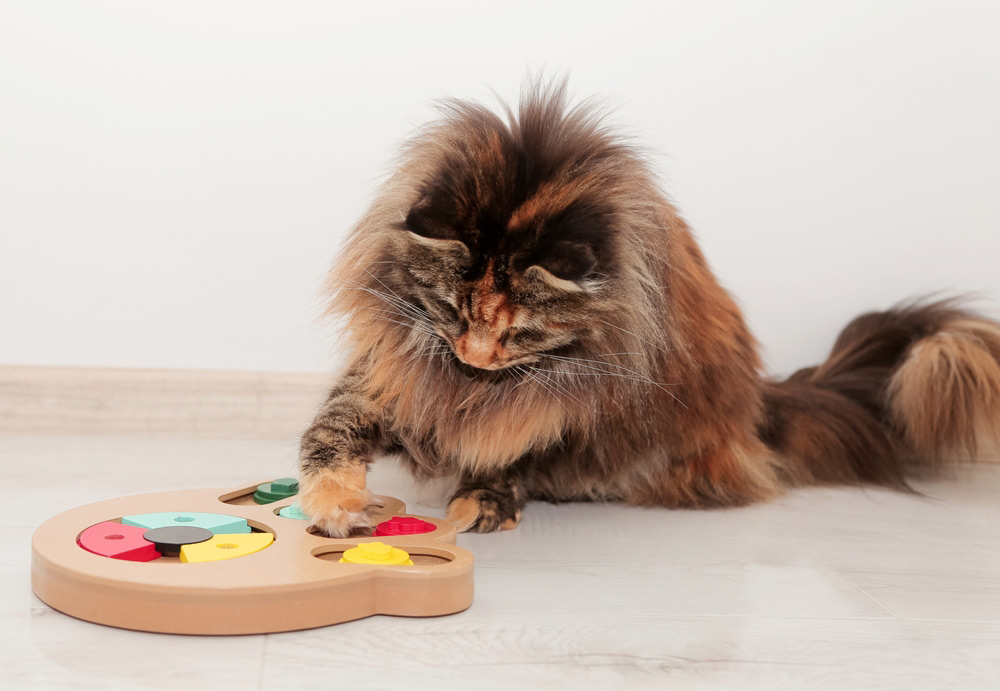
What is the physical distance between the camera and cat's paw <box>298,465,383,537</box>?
126 centimetres

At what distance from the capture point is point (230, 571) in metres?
1.01

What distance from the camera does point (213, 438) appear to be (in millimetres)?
2320

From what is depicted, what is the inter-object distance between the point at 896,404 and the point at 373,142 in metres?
1.52

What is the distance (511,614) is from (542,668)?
0.52 ft

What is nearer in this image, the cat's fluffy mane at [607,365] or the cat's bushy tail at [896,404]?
the cat's fluffy mane at [607,365]

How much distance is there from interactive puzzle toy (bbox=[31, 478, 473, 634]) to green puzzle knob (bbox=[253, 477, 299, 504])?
156 mm

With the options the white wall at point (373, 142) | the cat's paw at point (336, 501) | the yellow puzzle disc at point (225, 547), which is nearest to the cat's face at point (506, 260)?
the cat's paw at point (336, 501)

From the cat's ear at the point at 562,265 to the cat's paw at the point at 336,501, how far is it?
45 cm

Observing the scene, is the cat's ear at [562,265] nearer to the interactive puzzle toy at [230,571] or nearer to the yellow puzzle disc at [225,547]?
the interactive puzzle toy at [230,571]

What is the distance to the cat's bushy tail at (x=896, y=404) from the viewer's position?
1.94 metres

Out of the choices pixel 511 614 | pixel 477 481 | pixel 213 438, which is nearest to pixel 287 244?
pixel 213 438

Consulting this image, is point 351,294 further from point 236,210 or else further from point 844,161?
point 844,161

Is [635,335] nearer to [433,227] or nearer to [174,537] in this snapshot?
[433,227]

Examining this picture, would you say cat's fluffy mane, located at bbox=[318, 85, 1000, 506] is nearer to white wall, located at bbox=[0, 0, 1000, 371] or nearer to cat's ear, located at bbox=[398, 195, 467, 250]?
cat's ear, located at bbox=[398, 195, 467, 250]
